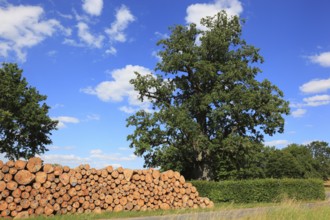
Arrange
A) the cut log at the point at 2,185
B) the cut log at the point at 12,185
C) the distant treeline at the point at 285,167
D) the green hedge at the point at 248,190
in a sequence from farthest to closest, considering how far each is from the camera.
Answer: the distant treeline at the point at 285,167 < the green hedge at the point at 248,190 < the cut log at the point at 12,185 < the cut log at the point at 2,185

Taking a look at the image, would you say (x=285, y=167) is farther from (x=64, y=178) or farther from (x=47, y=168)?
(x=47, y=168)

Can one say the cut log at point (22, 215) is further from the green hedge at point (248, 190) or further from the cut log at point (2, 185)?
the green hedge at point (248, 190)

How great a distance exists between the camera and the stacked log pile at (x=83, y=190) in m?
15.6

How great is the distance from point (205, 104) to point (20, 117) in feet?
53.8

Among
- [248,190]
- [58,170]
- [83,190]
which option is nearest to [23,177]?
[58,170]

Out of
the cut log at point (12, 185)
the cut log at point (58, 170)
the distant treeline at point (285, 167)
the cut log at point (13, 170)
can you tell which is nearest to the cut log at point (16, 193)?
the cut log at point (12, 185)

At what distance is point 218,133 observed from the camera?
30.2m

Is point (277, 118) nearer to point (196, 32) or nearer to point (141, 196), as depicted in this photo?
point (196, 32)

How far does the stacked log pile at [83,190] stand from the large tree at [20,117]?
16.1 meters

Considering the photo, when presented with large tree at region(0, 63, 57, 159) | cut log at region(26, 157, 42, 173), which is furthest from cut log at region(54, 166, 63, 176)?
large tree at region(0, 63, 57, 159)

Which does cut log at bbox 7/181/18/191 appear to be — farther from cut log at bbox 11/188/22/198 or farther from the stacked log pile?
cut log at bbox 11/188/22/198

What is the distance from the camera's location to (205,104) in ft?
97.7

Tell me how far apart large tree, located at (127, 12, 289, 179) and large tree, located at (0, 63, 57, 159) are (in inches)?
381

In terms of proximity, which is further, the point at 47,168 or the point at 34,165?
the point at 47,168
